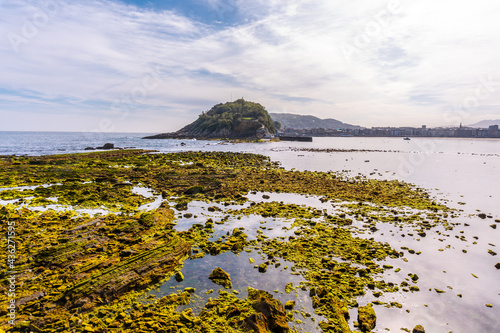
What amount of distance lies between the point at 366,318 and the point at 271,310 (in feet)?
9.12

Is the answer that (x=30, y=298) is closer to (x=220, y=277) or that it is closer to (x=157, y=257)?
(x=157, y=257)

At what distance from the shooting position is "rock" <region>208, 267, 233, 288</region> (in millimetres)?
8547

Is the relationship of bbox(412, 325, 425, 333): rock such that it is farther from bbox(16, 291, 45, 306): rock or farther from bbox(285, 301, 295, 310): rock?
bbox(16, 291, 45, 306): rock

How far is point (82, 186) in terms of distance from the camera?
22.2 metres

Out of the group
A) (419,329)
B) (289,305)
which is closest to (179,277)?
(289,305)

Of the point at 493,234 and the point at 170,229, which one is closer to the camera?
the point at 170,229

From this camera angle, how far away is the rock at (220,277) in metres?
8.55

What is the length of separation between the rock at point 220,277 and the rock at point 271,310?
1.22m

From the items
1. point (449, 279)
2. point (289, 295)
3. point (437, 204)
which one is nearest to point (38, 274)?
point (289, 295)

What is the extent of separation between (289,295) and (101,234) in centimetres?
934

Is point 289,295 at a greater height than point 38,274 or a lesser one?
lesser

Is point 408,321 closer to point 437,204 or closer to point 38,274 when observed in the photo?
point 38,274

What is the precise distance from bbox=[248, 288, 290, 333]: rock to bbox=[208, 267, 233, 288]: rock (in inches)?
48.0

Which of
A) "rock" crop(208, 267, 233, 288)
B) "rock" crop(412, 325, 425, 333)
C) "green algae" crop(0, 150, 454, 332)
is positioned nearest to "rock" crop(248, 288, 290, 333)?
"green algae" crop(0, 150, 454, 332)
